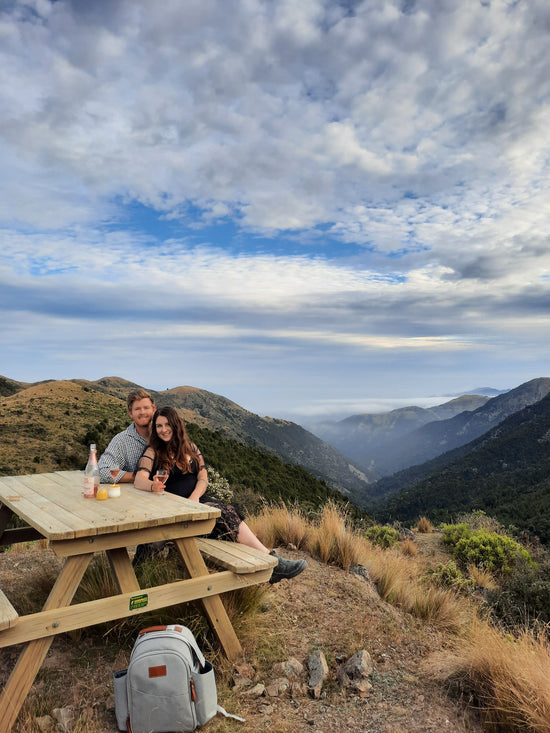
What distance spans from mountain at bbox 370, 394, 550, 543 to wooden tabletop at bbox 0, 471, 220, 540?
2473 centimetres

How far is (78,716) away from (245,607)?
141cm

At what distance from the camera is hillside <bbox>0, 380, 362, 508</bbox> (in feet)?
79.3

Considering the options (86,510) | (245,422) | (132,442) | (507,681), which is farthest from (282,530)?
(245,422)

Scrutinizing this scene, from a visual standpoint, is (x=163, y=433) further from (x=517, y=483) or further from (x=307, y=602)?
(x=517, y=483)

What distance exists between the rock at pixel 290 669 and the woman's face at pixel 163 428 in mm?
2056

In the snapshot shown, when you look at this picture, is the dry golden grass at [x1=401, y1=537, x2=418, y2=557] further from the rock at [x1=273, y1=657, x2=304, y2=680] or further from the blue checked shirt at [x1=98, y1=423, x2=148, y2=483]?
the blue checked shirt at [x1=98, y1=423, x2=148, y2=483]

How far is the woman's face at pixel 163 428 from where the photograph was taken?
170 inches

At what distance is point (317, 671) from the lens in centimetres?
331

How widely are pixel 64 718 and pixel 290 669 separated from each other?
4.84ft

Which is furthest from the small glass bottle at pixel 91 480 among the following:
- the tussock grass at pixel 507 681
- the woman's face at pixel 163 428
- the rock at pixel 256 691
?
the tussock grass at pixel 507 681

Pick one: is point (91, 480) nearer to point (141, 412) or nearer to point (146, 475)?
point (146, 475)

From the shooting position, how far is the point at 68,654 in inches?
134

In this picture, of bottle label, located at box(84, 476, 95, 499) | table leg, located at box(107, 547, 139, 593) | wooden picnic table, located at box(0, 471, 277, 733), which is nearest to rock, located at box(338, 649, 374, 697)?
wooden picnic table, located at box(0, 471, 277, 733)

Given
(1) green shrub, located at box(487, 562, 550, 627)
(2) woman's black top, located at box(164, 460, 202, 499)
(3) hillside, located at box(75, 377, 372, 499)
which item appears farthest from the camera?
(3) hillside, located at box(75, 377, 372, 499)
